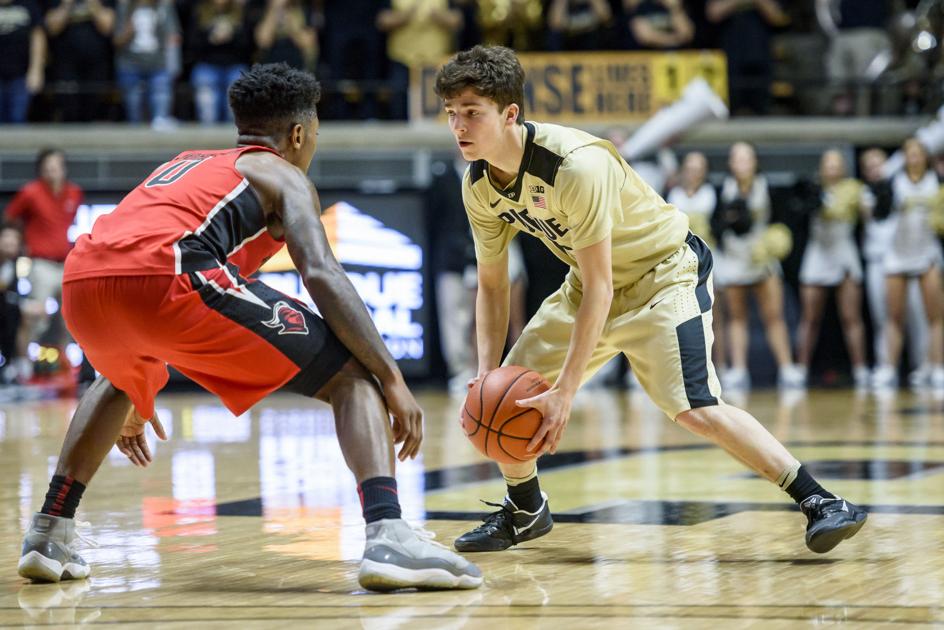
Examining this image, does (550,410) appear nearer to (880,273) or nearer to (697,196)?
(697,196)

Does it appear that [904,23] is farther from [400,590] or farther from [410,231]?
[400,590]

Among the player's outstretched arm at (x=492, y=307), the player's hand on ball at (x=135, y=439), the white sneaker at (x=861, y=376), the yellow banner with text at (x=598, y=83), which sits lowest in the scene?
the white sneaker at (x=861, y=376)

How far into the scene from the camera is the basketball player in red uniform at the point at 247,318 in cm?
357

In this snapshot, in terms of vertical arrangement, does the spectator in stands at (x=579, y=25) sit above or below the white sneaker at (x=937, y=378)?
above

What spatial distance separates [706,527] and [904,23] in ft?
32.6

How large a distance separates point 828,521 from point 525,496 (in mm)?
958

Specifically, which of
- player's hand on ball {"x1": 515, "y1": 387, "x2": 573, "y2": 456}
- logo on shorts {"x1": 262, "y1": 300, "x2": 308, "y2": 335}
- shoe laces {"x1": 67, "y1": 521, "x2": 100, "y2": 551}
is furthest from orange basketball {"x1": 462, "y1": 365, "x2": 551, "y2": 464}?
shoe laces {"x1": 67, "y1": 521, "x2": 100, "y2": 551}

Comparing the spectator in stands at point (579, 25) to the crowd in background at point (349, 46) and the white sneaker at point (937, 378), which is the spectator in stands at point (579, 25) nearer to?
the crowd in background at point (349, 46)

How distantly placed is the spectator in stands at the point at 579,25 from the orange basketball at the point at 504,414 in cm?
983

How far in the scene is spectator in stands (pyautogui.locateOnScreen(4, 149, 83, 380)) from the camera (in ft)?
38.6

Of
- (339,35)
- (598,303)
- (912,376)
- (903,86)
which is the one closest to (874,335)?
(912,376)

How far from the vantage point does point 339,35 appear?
45.5 feet

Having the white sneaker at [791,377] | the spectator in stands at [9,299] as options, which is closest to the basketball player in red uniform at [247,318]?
the spectator in stands at [9,299]

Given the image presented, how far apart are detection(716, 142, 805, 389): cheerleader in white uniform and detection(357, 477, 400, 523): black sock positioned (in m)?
8.91
